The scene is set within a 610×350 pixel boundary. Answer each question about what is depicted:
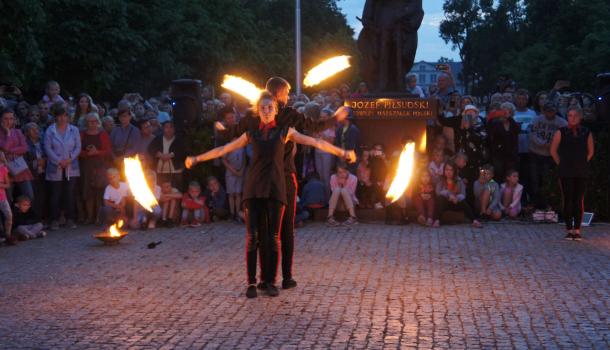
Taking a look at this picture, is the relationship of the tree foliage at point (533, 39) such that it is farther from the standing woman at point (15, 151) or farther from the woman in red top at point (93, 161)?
the standing woman at point (15, 151)

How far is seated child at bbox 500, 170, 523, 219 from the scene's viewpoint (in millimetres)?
17234

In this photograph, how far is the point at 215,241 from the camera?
15.1 meters

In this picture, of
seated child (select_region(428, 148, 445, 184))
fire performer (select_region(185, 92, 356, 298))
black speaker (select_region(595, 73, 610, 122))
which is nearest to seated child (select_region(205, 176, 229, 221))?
seated child (select_region(428, 148, 445, 184))

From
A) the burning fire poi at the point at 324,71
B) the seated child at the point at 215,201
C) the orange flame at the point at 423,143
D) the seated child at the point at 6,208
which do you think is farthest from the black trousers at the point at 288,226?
the orange flame at the point at 423,143

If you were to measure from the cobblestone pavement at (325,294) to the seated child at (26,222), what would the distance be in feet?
1.37

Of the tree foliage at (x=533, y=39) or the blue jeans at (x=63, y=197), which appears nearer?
the blue jeans at (x=63, y=197)

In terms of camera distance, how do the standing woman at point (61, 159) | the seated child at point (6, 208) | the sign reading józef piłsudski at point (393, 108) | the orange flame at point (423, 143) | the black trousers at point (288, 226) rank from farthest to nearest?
the sign reading józef piłsudski at point (393, 108) < the orange flame at point (423, 143) < the standing woman at point (61, 159) < the seated child at point (6, 208) < the black trousers at point (288, 226)

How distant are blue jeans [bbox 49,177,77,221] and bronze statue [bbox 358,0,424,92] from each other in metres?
6.23

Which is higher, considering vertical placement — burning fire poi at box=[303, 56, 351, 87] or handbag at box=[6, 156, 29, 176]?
burning fire poi at box=[303, 56, 351, 87]

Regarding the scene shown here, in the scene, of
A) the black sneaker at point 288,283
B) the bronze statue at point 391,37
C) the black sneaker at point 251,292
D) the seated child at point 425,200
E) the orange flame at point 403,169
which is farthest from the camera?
the bronze statue at point 391,37

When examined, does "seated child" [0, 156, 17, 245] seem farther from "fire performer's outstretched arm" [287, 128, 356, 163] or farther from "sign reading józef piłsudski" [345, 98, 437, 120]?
"sign reading józef piłsudski" [345, 98, 437, 120]

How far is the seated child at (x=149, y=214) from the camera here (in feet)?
55.4

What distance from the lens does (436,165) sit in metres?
17.4

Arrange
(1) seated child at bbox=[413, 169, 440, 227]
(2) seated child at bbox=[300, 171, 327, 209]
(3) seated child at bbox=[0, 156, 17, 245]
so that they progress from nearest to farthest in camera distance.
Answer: (3) seated child at bbox=[0, 156, 17, 245], (1) seated child at bbox=[413, 169, 440, 227], (2) seated child at bbox=[300, 171, 327, 209]
